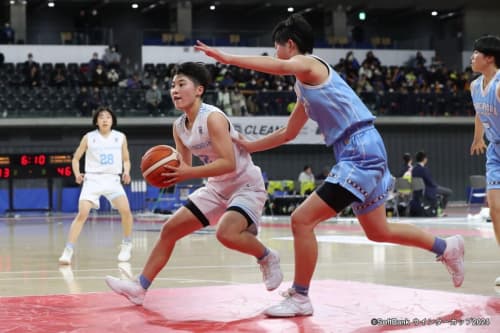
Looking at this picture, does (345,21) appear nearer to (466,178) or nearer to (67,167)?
(466,178)

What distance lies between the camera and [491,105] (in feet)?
23.3

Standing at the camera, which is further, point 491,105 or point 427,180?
point 427,180

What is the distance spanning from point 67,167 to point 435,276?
19.4 meters

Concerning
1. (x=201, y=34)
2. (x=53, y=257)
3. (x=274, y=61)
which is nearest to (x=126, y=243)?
(x=53, y=257)

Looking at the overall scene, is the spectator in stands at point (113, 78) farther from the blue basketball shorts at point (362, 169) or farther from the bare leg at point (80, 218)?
the blue basketball shorts at point (362, 169)

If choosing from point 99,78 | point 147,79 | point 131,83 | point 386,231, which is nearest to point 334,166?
point 386,231

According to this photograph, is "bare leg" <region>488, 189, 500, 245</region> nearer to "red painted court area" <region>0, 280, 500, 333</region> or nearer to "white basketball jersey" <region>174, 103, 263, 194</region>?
"red painted court area" <region>0, 280, 500, 333</region>

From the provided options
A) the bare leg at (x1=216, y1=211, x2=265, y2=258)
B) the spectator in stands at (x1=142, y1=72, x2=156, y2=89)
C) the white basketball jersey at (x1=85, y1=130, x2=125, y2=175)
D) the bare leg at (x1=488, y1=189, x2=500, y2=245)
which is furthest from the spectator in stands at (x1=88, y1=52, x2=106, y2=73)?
the bare leg at (x1=216, y1=211, x2=265, y2=258)

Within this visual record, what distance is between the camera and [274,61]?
17.0 feet

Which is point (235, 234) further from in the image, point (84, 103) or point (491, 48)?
point (84, 103)

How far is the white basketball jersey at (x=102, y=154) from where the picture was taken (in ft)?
35.3

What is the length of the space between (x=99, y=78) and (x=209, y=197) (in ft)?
76.6

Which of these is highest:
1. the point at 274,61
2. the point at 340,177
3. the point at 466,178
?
the point at 274,61

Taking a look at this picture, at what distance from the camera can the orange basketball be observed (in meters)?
5.65
